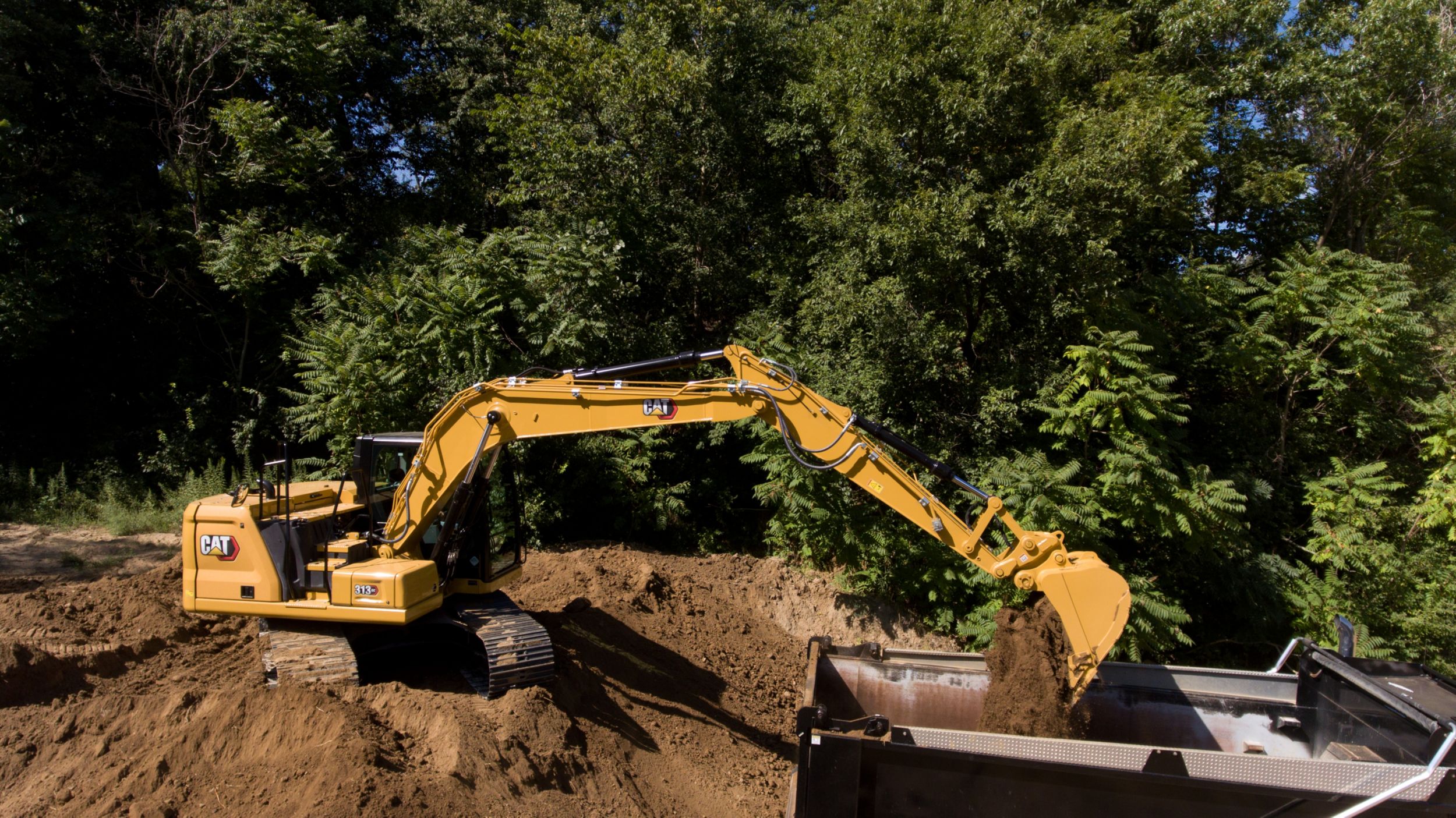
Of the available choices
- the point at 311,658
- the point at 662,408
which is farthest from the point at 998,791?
the point at 311,658

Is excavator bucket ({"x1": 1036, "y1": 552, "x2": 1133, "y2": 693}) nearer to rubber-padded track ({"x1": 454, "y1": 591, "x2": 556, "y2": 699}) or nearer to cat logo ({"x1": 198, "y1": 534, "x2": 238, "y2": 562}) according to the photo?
rubber-padded track ({"x1": 454, "y1": 591, "x2": 556, "y2": 699})

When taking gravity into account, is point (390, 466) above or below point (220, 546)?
above

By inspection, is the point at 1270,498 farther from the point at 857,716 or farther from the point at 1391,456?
the point at 857,716

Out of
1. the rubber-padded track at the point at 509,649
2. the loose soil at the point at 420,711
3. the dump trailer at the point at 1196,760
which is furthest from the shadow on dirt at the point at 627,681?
the dump trailer at the point at 1196,760

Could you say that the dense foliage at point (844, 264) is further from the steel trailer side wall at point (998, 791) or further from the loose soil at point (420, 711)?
the steel trailer side wall at point (998, 791)

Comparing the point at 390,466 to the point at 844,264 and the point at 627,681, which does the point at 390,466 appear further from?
the point at 844,264

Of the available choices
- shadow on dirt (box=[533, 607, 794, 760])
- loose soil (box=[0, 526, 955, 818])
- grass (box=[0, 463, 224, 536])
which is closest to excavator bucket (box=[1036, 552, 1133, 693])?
loose soil (box=[0, 526, 955, 818])

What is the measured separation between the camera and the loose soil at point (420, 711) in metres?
5.32

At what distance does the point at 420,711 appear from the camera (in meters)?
6.21

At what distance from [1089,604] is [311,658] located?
19.5 feet

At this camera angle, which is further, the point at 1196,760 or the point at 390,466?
the point at 390,466

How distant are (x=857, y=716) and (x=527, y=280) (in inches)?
326

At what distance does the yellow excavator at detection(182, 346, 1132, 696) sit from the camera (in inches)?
225

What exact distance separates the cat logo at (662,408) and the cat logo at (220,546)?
3.77 metres
